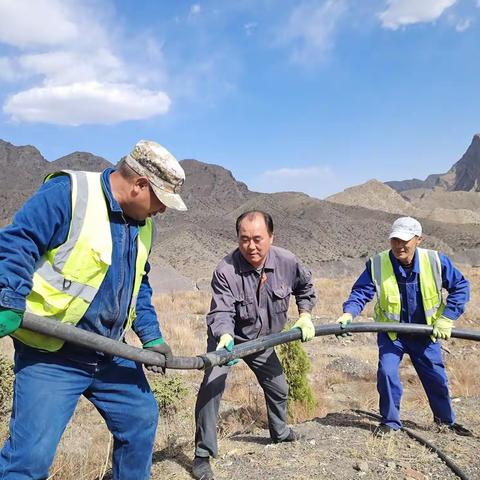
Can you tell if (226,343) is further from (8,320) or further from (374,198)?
(374,198)

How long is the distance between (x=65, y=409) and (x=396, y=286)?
10.3 feet

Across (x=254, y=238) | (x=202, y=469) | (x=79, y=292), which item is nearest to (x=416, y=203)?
(x=254, y=238)

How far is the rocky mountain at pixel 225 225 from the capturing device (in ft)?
137

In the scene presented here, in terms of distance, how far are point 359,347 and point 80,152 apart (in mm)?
67065

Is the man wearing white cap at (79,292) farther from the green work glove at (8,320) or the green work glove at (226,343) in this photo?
the green work glove at (226,343)

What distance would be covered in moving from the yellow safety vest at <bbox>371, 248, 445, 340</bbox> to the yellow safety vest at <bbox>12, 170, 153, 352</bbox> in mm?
2868

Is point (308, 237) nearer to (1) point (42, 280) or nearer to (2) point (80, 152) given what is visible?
(2) point (80, 152)

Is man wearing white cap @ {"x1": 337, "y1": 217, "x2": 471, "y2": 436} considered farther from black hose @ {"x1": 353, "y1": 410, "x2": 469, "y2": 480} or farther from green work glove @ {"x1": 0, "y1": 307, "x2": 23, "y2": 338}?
green work glove @ {"x1": 0, "y1": 307, "x2": 23, "y2": 338}

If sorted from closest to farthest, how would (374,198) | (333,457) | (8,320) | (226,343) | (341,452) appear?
(8,320)
(226,343)
(333,457)
(341,452)
(374,198)


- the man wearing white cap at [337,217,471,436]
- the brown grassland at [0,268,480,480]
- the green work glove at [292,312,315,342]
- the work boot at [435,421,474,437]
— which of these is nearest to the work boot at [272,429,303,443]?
the brown grassland at [0,268,480,480]

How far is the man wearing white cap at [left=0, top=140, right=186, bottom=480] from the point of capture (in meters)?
2.30

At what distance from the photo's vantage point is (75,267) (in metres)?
2.43

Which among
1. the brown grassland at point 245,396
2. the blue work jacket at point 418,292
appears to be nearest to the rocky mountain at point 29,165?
the brown grassland at point 245,396

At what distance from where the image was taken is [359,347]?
1134 centimetres
